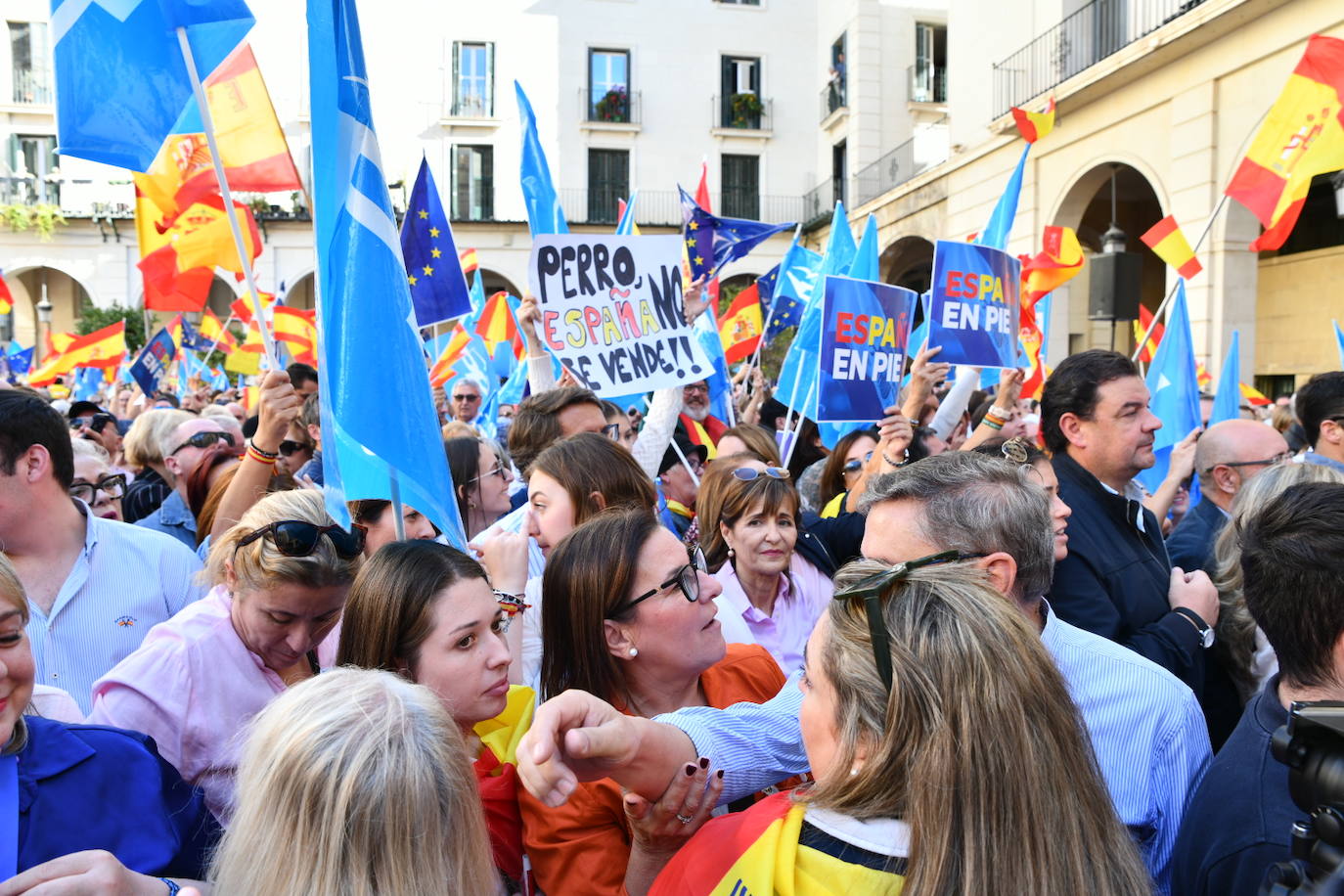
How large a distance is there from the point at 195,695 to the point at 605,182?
97.0 feet

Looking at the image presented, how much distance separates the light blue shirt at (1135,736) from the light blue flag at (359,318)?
45.1 inches

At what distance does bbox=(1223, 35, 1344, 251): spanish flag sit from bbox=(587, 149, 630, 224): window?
25.1 metres

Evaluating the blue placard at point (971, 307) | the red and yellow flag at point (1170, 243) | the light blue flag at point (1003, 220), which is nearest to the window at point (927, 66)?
the red and yellow flag at point (1170, 243)

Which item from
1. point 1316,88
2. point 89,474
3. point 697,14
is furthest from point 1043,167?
point 697,14

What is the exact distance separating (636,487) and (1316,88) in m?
5.19

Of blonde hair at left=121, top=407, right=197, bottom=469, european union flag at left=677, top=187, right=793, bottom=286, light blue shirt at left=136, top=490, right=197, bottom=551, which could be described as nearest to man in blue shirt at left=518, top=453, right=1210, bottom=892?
light blue shirt at left=136, top=490, right=197, bottom=551

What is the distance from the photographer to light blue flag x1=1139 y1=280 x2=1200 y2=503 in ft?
21.6

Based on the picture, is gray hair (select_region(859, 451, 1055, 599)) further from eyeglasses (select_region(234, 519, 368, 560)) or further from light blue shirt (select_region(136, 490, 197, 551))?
light blue shirt (select_region(136, 490, 197, 551))

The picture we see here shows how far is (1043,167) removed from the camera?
618 inches

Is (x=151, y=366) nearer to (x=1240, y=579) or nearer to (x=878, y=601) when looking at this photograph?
(x=1240, y=579)

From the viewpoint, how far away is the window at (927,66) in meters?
25.0

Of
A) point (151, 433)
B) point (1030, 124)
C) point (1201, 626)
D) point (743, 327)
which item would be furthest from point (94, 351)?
point (1201, 626)

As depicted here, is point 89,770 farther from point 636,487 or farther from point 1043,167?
point 1043,167

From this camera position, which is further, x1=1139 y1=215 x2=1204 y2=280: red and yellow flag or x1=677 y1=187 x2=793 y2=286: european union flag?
x1=677 y1=187 x2=793 y2=286: european union flag
